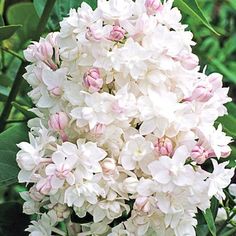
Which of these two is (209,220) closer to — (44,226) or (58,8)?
(44,226)

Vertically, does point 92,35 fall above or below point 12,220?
above

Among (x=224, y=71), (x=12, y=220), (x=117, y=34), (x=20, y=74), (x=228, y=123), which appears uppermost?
(x=117, y=34)

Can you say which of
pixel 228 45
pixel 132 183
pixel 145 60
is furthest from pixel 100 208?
pixel 228 45

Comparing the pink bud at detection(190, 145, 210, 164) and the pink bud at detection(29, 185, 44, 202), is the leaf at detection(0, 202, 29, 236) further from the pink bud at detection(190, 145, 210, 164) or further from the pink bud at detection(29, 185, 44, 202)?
the pink bud at detection(190, 145, 210, 164)

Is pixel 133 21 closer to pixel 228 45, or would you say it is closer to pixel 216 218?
pixel 216 218

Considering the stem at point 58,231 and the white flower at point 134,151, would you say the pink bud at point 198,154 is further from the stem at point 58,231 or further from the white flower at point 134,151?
the stem at point 58,231

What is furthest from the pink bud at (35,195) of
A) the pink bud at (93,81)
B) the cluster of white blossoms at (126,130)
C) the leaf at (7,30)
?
the leaf at (7,30)

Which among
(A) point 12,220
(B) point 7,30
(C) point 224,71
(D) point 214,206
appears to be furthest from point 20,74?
(C) point 224,71

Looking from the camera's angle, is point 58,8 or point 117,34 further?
point 58,8
